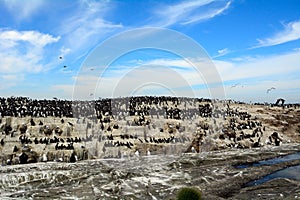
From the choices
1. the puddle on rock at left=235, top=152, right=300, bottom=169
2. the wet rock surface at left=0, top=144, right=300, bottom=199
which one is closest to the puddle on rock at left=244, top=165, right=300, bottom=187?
the wet rock surface at left=0, top=144, right=300, bottom=199

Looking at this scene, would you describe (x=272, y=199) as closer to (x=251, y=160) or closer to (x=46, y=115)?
(x=251, y=160)

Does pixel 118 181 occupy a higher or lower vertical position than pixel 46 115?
lower

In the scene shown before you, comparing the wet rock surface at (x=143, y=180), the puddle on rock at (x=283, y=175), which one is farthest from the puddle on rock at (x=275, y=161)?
the puddle on rock at (x=283, y=175)

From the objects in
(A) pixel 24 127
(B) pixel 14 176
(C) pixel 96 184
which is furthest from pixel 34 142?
(C) pixel 96 184

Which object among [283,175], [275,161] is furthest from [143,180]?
[275,161]

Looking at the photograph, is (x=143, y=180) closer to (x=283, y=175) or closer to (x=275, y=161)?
(x=283, y=175)

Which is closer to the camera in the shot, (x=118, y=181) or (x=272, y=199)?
(x=272, y=199)

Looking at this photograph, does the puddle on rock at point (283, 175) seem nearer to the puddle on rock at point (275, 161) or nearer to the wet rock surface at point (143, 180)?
the wet rock surface at point (143, 180)

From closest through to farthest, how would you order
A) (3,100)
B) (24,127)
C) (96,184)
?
(96,184) < (24,127) < (3,100)
